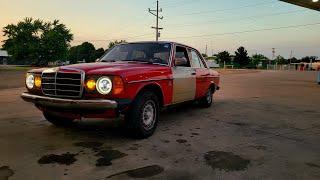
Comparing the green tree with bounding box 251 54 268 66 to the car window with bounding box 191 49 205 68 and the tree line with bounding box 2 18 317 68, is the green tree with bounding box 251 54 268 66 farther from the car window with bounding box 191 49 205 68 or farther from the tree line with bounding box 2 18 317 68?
the car window with bounding box 191 49 205 68

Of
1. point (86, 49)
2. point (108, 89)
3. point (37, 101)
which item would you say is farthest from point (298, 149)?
point (86, 49)

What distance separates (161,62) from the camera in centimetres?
660

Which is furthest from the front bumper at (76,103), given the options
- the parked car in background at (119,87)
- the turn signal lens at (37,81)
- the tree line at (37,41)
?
the tree line at (37,41)

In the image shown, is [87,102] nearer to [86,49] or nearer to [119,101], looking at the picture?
[119,101]

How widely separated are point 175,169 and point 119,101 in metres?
1.42

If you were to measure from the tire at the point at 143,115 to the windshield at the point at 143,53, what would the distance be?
0.99 meters

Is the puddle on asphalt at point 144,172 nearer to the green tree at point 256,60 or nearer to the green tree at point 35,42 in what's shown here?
the green tree at point 35,42

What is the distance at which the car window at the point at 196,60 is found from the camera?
26.2 ft

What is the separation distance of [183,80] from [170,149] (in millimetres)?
2238

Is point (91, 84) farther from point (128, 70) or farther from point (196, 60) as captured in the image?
point (196, 60)

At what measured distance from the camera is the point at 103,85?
5.12m

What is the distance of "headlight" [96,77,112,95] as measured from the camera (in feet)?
16.8

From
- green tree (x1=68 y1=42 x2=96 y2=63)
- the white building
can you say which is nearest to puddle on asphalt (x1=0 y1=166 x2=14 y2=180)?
the white building

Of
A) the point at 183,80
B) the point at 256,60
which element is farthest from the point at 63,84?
the point at 256,60
